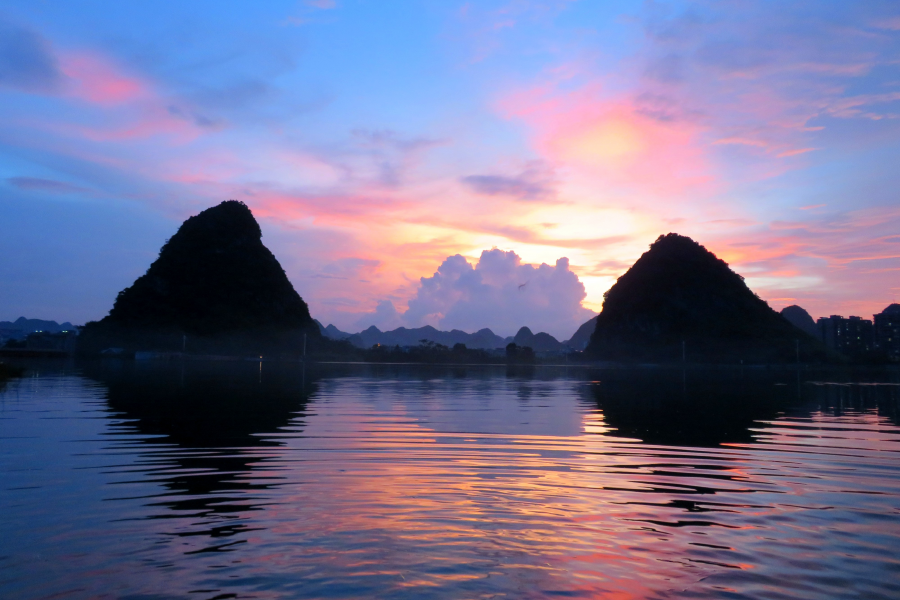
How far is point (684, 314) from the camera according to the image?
17388 cm

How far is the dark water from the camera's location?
16.0 feet

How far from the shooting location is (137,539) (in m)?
5.82

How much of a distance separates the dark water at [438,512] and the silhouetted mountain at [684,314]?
150659mm

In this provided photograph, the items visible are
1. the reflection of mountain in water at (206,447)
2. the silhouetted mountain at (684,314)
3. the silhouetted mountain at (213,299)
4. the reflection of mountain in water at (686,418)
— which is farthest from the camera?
the silhouetted mountain at (684,314)

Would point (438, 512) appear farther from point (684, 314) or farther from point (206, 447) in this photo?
point (684, 314)

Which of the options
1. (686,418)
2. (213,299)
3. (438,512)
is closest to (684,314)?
(213,299)

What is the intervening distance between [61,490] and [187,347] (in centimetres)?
13204

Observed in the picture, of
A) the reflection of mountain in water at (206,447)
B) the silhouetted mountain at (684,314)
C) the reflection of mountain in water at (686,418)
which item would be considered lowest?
the reflection of mountain in water at (686,418)

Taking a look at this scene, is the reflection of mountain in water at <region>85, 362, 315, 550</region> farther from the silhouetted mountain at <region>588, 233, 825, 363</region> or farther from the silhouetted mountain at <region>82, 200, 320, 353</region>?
the silhouetted mountain at <region>588, 233, 825, 363</region>

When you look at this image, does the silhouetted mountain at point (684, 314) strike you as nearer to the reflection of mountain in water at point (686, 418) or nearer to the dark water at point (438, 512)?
the reflection of mountain in water at point (686, 418)

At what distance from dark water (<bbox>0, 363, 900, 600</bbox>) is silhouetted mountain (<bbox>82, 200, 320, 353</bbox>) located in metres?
128

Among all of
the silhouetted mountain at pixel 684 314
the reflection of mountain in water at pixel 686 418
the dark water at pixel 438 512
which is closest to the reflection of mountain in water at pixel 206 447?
the dark water at pixel 438 512

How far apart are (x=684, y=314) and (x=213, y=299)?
127 metres

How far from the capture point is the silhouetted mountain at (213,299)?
134 meters
